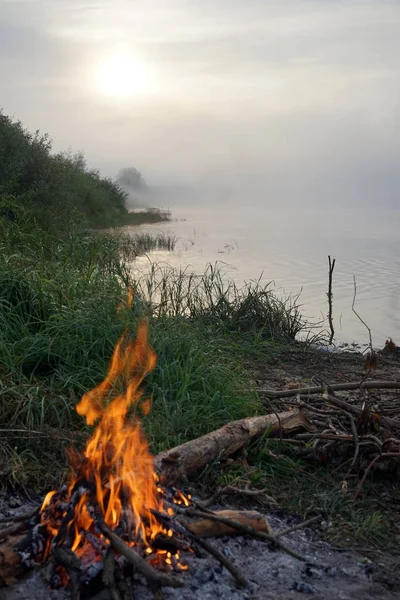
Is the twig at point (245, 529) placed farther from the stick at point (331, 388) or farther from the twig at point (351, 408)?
the stick at point (331, 388)

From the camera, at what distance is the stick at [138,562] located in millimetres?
2990

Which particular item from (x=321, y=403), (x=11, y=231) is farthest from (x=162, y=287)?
(x=321, y=403)

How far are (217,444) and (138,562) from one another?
5.59 ft

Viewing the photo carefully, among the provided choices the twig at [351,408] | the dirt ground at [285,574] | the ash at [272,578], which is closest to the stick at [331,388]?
the twig at [351,408]

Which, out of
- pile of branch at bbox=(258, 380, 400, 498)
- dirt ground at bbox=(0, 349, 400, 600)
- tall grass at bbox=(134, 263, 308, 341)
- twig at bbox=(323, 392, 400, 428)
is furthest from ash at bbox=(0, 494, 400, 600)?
tall grass at bbox=(134, 263, 308, 341)

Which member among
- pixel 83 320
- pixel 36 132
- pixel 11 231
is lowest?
pixel 83 320

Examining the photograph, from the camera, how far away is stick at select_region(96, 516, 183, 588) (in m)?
2.99

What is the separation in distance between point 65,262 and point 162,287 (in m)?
1.47

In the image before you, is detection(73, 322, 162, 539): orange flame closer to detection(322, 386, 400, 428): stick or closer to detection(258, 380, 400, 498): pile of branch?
detection(258, 380, 400, 498): pile of branch

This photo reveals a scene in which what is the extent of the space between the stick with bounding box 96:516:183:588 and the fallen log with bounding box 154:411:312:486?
0.81 m

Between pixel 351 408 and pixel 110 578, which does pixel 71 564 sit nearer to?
pixel 110 578

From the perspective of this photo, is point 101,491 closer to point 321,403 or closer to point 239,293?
point 321,403

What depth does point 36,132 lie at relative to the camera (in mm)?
20656

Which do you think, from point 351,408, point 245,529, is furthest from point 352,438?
point 245,529
